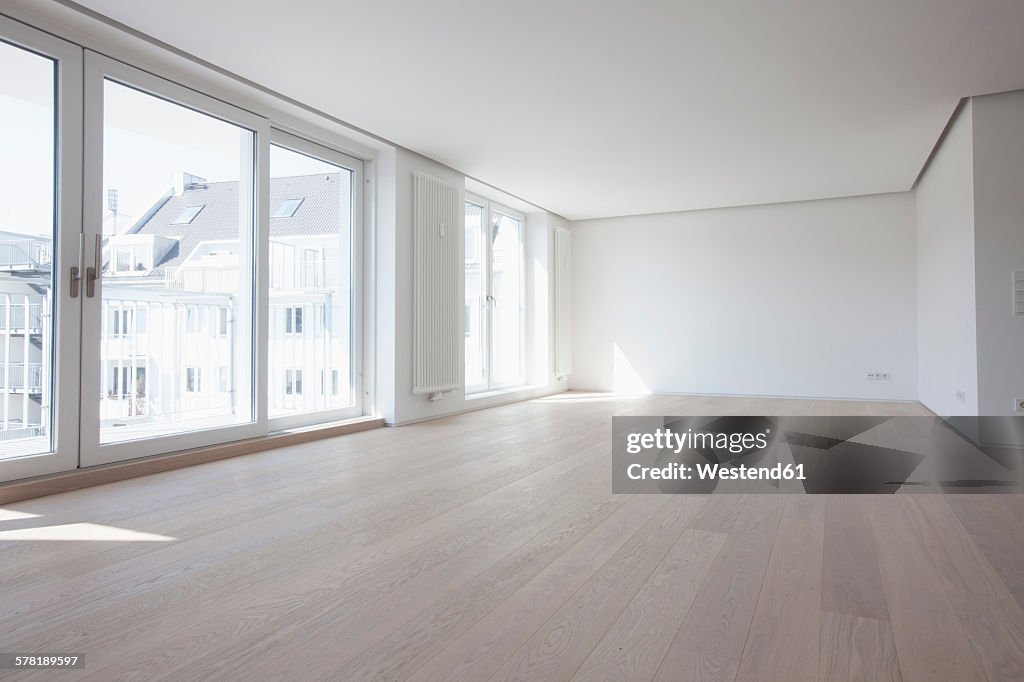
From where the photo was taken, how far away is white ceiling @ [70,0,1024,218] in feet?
10.5

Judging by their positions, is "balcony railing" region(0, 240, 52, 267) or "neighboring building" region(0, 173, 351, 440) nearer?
"balcony railing" region(0, 240, 52, 267)

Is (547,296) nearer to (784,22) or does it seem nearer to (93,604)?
(784,22)

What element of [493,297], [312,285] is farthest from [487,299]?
[312,285]

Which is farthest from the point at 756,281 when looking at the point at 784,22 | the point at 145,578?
the point at 145,578

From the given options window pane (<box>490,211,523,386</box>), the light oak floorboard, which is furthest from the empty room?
window pane (<box>490,211,523,386</box>)

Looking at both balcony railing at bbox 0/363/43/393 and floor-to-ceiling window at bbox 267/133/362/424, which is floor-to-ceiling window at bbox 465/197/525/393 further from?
balcony railing at bbox 0/363/43/393

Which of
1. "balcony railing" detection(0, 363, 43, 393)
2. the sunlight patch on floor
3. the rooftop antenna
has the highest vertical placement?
the rooftop antenna

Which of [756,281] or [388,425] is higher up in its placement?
[756,281]

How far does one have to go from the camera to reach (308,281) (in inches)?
A: 205

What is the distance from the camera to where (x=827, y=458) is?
390cm

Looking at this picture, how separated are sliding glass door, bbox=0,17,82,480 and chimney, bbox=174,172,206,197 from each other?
2.32ft

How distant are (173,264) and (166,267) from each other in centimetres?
5

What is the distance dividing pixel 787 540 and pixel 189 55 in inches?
152

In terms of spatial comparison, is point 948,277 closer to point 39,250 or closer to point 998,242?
point 998,242
